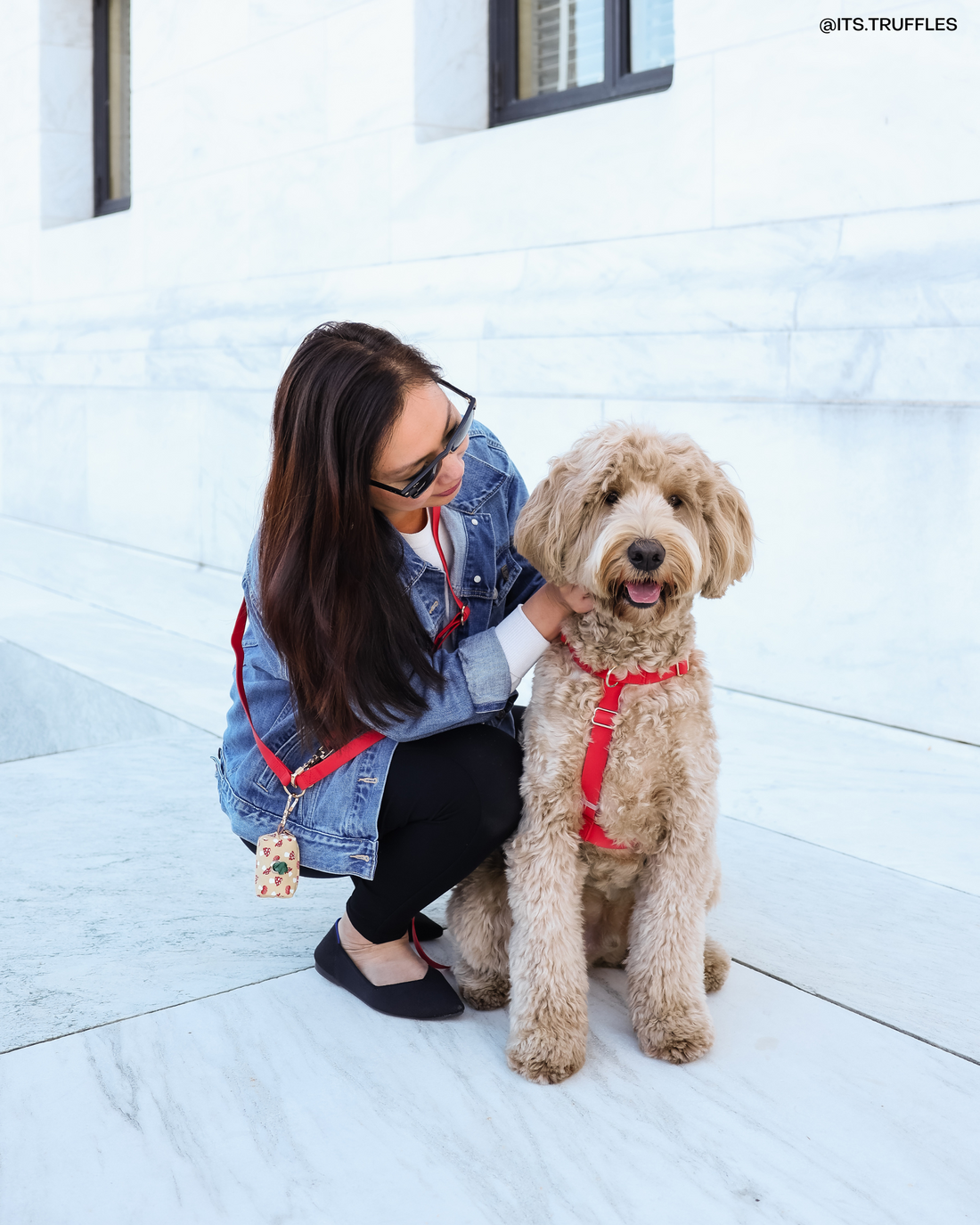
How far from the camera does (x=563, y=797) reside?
2078 millimetres

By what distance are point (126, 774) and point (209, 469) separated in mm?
3530

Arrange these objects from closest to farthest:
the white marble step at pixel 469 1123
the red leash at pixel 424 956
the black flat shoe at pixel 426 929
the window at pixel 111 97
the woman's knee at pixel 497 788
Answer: the white marble step at pixel 469 1123
the woman's knee at pixel 497 788
the red leash at pixel 424 956
the black flat shoe at pixel 426 929
the window at pixel 111 97

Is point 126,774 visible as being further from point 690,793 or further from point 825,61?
point 825,61

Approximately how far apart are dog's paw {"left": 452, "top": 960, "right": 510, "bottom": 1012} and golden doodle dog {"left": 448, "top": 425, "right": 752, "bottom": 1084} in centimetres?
21

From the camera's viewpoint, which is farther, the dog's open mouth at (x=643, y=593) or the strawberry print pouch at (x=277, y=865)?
the strawberry print pouch at (x=277, y=865)

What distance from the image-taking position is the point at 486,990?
231cm

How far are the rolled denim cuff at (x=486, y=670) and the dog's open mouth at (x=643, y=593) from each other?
32cm

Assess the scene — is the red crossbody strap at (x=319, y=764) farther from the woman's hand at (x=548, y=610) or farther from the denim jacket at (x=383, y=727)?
the woman's hand at (x=548, y=610)

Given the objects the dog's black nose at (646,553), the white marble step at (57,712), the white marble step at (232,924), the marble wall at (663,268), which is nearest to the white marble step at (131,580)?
the marble wall at (663,268)

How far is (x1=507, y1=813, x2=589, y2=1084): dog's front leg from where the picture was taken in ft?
6.72

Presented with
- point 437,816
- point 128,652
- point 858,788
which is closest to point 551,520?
point 437,816

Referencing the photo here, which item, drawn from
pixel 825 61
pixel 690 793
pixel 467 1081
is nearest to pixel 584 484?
pixel 690 793

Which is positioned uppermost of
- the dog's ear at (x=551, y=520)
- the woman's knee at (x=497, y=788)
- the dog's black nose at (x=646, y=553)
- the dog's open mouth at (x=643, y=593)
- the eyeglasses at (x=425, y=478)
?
the eyeglasses at (x=425, y=478)

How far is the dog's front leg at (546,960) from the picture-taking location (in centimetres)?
205
